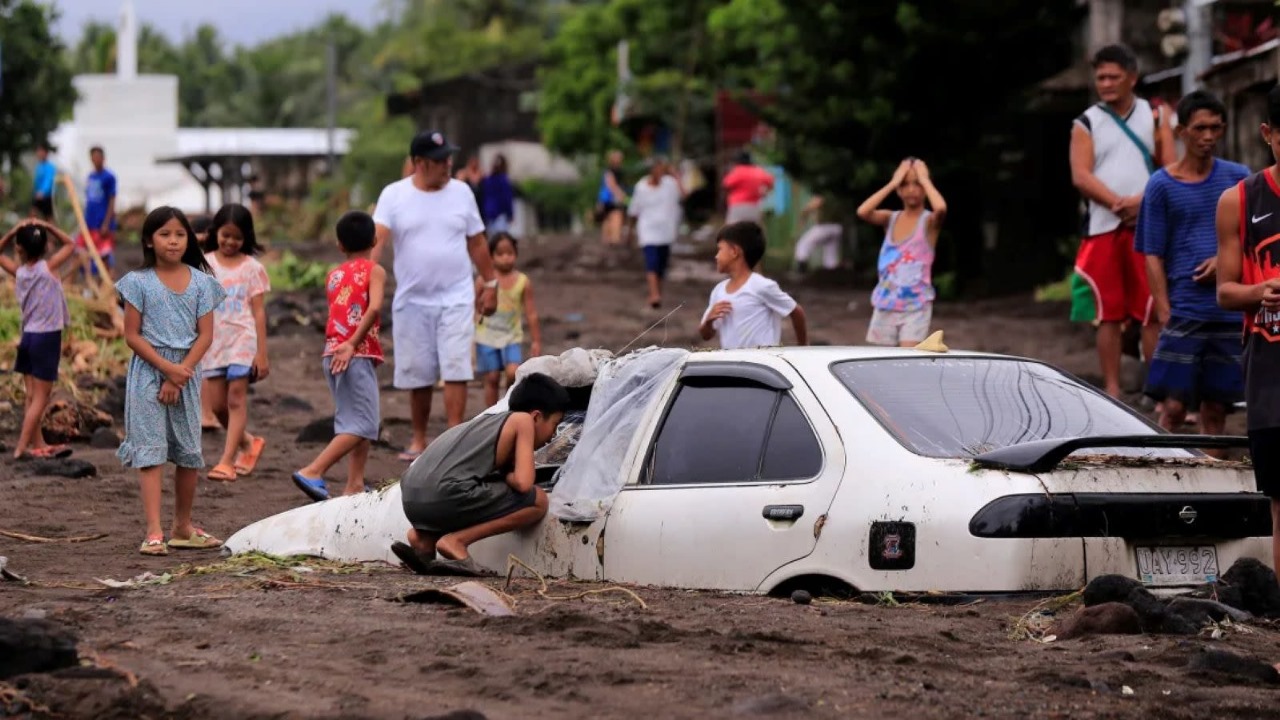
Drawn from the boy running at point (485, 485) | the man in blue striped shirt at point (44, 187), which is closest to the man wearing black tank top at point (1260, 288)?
the boy running at point (485, 485)

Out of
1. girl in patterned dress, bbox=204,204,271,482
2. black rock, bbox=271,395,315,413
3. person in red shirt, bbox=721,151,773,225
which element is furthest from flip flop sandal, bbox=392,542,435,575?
person in red shirt, bbox=721,151,773,225

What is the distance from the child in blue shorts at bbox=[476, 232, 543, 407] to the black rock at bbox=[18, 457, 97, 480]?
2706 millimetres

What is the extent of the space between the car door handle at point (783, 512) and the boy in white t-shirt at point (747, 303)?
10.2 ft

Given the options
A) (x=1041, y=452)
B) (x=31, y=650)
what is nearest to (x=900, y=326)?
(x=1041, y=452)

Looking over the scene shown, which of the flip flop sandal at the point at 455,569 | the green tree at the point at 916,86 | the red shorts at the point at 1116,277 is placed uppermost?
the green tree at the point at 916,86

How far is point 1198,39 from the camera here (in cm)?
2084

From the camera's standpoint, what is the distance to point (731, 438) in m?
7.34

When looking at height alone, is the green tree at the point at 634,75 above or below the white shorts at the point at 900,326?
above

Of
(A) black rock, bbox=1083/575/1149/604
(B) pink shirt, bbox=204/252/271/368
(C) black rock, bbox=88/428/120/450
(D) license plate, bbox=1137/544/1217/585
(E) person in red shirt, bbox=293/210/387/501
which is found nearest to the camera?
(A) black rock, bbox=1083/575/1149/604

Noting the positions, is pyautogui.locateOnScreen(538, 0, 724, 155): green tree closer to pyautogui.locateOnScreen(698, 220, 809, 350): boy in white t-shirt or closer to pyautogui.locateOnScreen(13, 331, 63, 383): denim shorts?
pyautogui.locateOnScreen(13, 331, 63, 383): denim shorts

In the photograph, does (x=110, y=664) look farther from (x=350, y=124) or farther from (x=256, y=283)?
(x=350, y=124)

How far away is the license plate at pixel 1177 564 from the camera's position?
6844 mm

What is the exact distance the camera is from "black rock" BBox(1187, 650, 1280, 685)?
5.72 meters

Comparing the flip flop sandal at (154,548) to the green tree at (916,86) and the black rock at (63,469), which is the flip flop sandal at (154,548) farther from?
the green tree at (916,86)
